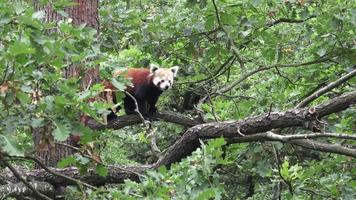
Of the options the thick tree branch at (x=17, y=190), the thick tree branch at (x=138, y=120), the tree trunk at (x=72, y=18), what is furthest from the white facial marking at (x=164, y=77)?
the thick tree branch at (x=17, y=190)

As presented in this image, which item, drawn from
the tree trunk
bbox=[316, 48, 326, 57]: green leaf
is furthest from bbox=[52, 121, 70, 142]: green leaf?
bbox=[316, 48, 326, 57]: green leaf

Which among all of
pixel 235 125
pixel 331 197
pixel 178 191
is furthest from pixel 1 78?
pixel 331 197

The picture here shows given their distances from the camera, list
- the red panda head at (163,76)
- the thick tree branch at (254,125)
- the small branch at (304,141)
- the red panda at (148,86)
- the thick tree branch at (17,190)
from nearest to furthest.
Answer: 1. the thick tree branch at (254,125)
2. the small branch at (304,141)
3. the thick tree branch at (17,190)
4. the red panda head at (163,76)
5. the red panda at (148,86)

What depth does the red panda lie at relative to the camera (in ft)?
23.0

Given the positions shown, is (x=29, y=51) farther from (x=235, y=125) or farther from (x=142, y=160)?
(x=142, y=160)

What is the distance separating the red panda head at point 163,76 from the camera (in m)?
6.91

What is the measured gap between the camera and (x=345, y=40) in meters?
5.08

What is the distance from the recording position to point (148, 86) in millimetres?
7672

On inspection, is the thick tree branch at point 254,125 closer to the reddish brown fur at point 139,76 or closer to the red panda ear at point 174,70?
the red panda ear at point 174,70

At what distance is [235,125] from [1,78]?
5.88 feet

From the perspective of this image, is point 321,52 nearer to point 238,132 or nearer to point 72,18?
point 238,132

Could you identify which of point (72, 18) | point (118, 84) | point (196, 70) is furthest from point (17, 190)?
point (196, 70)

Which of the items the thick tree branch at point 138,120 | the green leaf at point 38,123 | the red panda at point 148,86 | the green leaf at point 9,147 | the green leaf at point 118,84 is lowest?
the red panda at point 148,86

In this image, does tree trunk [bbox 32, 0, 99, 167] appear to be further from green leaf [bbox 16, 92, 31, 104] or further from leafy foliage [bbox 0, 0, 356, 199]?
green leaf [bbox 16, 92, 31, 104]
